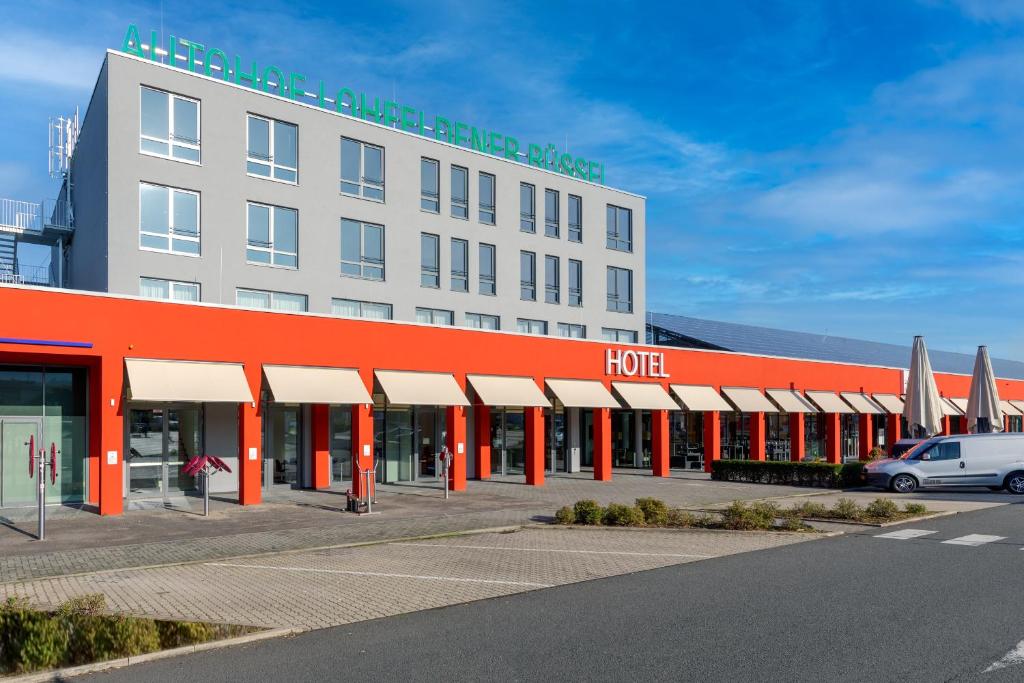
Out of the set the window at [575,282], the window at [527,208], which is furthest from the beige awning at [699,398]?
the window at [527,208]

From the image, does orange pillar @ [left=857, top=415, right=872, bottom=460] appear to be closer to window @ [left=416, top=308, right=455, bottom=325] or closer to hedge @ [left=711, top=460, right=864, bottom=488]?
hedge @ [left=711, top=460, right=864, bottom=488]

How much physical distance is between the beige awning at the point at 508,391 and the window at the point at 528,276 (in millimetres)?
8009

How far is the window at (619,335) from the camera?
122 feet

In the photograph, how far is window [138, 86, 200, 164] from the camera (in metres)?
24.2

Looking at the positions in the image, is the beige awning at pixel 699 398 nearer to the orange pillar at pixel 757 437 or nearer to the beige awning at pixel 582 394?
the orange pillar at pixel 757 437

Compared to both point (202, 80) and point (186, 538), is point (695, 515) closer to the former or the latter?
point (186, 538)

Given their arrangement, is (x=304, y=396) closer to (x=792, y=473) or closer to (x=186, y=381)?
(x=186, y=381)

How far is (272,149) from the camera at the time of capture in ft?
88.9

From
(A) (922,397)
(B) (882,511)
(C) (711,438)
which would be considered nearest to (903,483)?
(A) (922,397)

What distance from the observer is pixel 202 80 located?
25.3 metres

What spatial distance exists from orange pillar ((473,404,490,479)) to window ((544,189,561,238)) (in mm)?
9969

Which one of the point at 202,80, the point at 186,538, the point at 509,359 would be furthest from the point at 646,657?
the point at 202,80

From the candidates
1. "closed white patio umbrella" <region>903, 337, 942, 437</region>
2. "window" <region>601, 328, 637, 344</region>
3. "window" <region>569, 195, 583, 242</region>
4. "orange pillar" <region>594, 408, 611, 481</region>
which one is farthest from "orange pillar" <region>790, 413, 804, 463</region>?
"window" <region>569, 195, 583, 242</region>

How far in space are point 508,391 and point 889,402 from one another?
2364 centimetres
